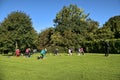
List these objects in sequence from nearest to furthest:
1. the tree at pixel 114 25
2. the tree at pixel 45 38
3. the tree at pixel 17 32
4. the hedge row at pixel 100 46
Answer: the hedge row at pixel 100 46 → the tree at pixel 17 32 → the tree at pixel 114 25 → the tree at pixel 45 38

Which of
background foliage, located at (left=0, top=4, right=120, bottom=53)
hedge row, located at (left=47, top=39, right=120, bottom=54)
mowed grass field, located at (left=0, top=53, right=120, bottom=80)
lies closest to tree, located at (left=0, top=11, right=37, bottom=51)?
background foliage, located at (left=0, top=4, right=120, bottom=53)

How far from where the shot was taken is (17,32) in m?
76.1

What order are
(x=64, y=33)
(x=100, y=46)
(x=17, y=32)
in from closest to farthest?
(x=100, y=46) → (x=17, y=32) → (x=64, y=33)

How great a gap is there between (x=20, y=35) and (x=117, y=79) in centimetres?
6224

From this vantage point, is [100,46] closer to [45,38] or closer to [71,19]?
[71,19]

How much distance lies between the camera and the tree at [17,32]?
76438 mm

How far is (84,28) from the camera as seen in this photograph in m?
104

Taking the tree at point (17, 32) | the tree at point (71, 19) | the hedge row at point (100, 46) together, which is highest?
the tree at point (71, 19)

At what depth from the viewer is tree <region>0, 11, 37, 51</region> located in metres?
76.4

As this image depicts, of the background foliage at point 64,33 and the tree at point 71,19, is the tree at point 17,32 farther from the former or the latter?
the tree at point 71,19

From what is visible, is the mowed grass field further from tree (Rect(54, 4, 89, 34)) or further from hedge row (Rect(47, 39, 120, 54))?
tree (Rect(54, 4, 89, 34))

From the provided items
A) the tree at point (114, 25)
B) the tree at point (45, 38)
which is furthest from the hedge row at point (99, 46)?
the tree at point (45, 38)

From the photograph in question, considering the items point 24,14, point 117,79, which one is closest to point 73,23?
point 24,14

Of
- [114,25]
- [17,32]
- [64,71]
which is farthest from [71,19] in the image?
[64,71]
